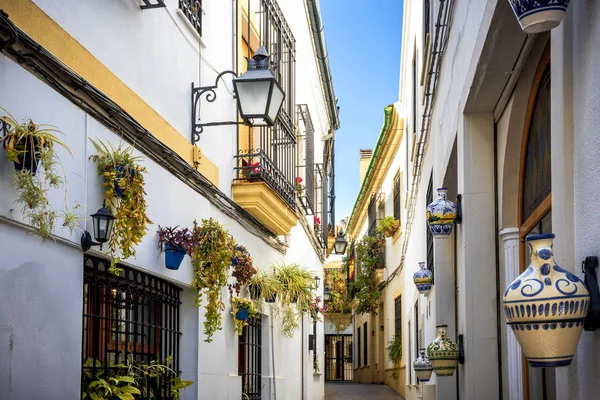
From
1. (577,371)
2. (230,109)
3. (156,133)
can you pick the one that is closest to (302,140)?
(230,109)

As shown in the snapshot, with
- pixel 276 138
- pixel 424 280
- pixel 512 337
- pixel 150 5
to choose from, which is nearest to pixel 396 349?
pixel 276 138

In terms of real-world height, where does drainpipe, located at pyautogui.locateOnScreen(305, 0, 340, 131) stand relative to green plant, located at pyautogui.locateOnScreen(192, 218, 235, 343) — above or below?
above

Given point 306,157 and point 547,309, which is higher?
point 306,157

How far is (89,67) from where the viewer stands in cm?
582

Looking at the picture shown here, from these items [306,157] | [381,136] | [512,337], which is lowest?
[512,337]

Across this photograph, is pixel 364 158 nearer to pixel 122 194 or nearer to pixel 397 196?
pixel 397 196

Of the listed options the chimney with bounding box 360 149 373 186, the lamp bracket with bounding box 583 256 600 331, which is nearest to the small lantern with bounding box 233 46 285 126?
the lamp bracket with bounding box 583 256 600 331

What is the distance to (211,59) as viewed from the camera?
362 inches

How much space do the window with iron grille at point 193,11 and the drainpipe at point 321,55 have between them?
28.3 feet

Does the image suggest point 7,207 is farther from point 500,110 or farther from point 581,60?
point 500,110

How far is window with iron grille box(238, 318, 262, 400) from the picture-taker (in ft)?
36.3

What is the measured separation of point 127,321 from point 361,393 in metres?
16.9

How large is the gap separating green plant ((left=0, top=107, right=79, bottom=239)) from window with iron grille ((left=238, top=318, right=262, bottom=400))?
639cm

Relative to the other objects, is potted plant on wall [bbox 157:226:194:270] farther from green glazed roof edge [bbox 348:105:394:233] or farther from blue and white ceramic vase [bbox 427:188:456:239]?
green glazed roof edge [bbox 348:105:394:233]
